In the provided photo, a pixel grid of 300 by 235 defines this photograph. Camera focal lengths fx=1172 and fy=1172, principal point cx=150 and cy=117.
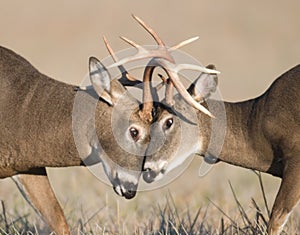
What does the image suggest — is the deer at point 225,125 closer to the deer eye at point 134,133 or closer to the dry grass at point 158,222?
the deer eye at point 134,133

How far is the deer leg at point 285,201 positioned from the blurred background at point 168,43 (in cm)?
171

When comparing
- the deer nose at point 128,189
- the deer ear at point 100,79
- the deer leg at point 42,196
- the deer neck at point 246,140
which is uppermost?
the deer ear at point 100,79

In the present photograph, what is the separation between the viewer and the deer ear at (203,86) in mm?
9250

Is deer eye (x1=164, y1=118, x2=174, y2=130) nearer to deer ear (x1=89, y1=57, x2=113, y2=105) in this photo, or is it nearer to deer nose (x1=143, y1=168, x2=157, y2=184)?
deer nose (x1=143, y1=168, x2=157, y2=184)

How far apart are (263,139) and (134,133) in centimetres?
104

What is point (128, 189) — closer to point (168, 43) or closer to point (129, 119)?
point (129, 119)

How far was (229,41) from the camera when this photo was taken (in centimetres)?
2866

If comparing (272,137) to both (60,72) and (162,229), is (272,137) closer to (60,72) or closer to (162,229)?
(162,229)

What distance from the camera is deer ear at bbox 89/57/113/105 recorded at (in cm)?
859

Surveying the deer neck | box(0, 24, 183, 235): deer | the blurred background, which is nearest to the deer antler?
box(0, 24, 183, 235): deer

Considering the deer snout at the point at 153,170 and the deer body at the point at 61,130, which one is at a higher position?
the deer body at the point at 61,130

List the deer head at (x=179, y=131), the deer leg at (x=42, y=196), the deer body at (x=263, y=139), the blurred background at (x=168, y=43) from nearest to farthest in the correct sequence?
the deer body at (x=263, y=139) → the deer head at (x=179, y=131) → the deer leg at (x=42, y=196) → the blurred background at (x=168, y=43)

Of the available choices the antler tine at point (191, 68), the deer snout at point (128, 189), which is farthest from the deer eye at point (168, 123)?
the deer snout at point (128, 189)

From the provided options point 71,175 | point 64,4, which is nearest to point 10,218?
point 71,175
